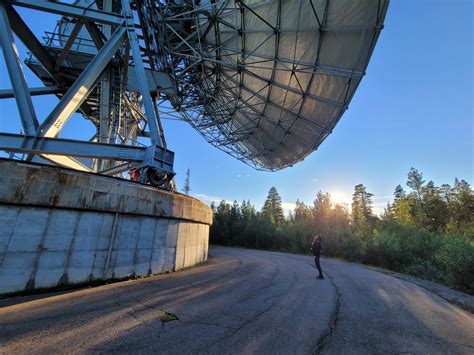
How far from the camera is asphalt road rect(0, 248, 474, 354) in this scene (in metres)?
3.07

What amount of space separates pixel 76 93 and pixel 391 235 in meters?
22.3

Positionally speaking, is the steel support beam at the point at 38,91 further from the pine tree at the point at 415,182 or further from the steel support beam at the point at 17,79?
the pine tree at the point at 415,182

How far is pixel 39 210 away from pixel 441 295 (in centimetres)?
1181

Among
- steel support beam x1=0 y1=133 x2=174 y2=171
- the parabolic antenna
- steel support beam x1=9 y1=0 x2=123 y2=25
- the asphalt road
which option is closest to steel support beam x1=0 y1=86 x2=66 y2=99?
steel support beam x1=9 y1=0 x2=123 y2=25

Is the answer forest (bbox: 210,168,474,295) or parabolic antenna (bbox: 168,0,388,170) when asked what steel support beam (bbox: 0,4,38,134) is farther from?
forest (bbox: 210,168,474,295)

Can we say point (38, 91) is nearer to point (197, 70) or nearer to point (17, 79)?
point (17, 79)

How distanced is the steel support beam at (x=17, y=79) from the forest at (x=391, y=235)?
17.2 metres

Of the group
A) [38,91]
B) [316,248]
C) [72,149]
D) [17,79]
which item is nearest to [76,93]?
[17,79]

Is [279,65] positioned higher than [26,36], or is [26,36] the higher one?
[279,65]

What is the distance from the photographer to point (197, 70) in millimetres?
13367

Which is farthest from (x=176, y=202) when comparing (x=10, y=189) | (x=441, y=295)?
(x=441, y=295)

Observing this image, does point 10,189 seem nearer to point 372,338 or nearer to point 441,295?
point 372,338

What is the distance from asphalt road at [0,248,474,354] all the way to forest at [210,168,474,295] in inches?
307

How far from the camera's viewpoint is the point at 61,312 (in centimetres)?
383
